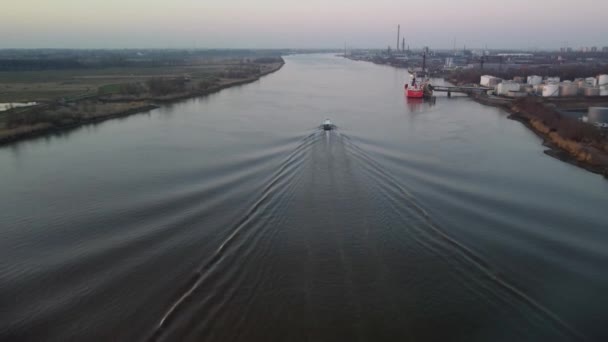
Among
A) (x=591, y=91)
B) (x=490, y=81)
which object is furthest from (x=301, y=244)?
(x=490, y=81)

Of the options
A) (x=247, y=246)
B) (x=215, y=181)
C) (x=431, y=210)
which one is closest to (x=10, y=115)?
(x=215, y=181)

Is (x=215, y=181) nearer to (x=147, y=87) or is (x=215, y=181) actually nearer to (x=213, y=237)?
(x=213, y=237)

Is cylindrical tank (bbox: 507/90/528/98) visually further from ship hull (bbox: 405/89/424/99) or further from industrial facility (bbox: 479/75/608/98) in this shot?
ship hull (bbox: 405/89/424/99)

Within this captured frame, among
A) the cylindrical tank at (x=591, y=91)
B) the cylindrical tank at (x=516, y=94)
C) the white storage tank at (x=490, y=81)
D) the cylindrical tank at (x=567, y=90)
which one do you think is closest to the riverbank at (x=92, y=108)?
the cylindrical tank at (x=516, y=94)

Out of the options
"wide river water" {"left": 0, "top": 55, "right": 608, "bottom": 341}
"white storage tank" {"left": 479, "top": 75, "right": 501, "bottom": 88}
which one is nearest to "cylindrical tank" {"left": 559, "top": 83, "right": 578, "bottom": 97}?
"white storage tank" {"left": 479, "top": 75, "right": 501, "bottom": 88}

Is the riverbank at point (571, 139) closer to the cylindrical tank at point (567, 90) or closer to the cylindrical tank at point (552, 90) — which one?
the cylindrical tank at point (552, 90)

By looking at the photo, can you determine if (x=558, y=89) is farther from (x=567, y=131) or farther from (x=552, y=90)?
(x=567, y=131)
